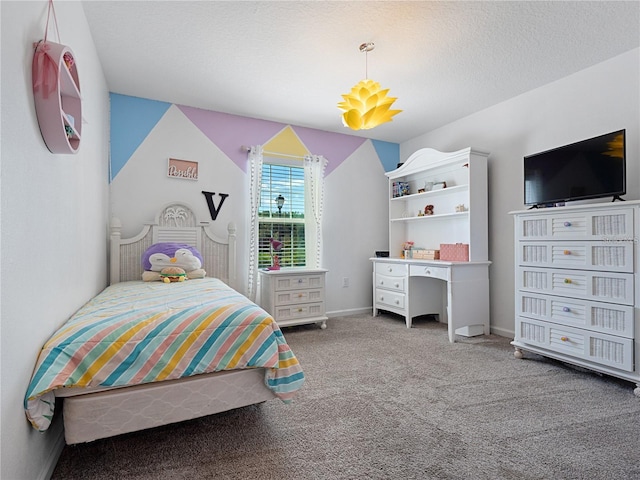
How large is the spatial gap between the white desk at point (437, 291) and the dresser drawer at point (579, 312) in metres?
0.59

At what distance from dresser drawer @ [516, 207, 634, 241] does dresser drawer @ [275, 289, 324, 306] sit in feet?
6.90

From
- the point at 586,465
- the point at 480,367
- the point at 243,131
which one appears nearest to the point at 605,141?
the point at 480,367

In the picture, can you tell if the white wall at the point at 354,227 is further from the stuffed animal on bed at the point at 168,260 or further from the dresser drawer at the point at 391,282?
the stuffed animal on bed at the point at 168,260

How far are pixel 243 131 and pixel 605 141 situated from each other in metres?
3.40

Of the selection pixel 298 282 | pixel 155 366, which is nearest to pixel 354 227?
pixel 298 282

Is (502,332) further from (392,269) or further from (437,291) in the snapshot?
(392,269)

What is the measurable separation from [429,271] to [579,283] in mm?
1347

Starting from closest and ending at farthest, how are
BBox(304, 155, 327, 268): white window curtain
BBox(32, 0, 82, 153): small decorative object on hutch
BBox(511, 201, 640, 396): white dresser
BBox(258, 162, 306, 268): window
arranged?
BBox(32, 0, 82, 153): small decorative object on hutch → BBox(511, 201, 640, 396): white dresser → BBox(258, 162, 306, 268): window → BBox(304, 155, 327, 268): white window curtain

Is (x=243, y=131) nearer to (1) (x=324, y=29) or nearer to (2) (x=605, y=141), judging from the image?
(1) (x=324, y=29)

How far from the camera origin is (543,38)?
2.43 m

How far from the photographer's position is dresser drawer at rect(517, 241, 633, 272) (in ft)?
7.11

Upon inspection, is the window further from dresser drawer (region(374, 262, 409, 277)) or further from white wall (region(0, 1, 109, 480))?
white wall (region(0, 1, 109, 480))

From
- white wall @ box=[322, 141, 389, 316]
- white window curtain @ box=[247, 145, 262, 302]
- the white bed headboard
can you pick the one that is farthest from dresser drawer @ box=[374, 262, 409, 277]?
the white bed headboard

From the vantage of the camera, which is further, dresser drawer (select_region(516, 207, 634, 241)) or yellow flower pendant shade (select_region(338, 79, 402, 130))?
yellow flower pendant shade (select_region(338, 79, 402, 130))
